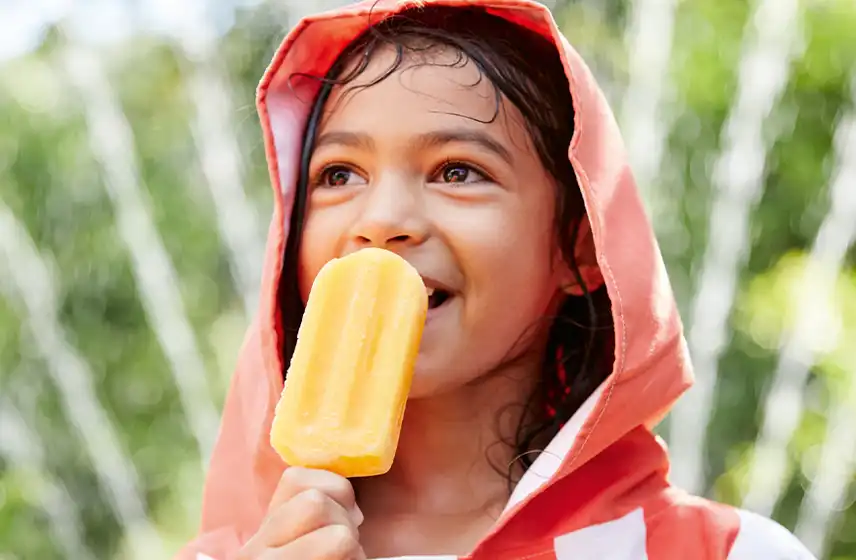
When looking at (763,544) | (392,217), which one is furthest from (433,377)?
(763,544)

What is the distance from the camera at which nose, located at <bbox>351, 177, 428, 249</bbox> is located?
1764 mm

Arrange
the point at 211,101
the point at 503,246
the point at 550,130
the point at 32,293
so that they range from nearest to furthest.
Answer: the point at 503,246
the point at 550,130
the point at 211,101
the point at 32,293

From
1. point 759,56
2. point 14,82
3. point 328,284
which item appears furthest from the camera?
point 14,82

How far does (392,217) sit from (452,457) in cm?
52

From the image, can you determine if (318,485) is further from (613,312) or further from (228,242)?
(228,242)

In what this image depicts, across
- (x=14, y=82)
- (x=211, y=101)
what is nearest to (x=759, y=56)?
(x=211, y=101)

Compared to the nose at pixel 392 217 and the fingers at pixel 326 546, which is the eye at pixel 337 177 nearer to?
the nose at pixel 392 217

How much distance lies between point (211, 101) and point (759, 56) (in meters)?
4.60

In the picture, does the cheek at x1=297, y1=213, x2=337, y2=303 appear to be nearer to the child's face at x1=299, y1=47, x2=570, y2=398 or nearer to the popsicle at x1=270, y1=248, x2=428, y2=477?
the child's face at x1=299, y1=47, x2=570, y2=398

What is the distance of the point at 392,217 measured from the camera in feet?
5.76

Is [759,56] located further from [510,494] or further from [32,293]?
[32,293]

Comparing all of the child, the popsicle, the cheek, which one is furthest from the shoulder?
the cheek

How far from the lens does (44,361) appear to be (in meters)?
10.1

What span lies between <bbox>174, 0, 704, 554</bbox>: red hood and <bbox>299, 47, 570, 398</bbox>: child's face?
14cm
